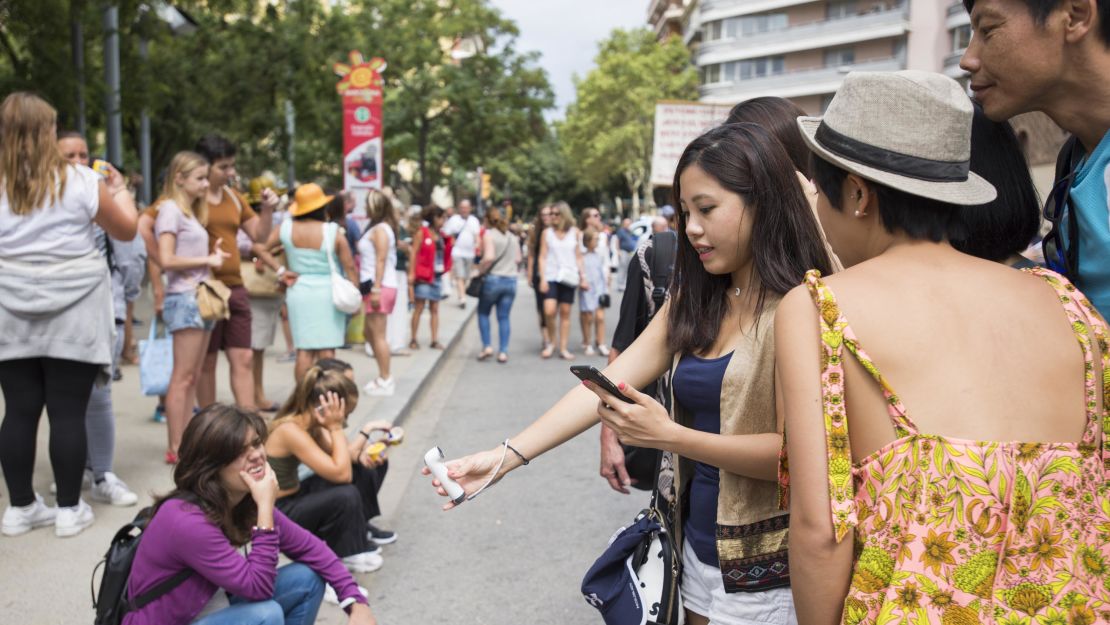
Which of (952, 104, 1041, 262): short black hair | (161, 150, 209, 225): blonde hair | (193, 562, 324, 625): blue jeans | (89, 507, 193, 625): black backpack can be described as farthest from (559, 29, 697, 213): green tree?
(952, 104, 1041, 262): short black hair

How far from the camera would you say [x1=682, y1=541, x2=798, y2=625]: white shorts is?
227 cm

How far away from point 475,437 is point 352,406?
3253 mm

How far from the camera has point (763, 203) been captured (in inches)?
93.9

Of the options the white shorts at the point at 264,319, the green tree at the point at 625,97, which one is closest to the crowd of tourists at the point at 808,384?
the white shorts at the point at 264,319

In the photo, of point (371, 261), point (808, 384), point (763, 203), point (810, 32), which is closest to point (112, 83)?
point (371, 261)

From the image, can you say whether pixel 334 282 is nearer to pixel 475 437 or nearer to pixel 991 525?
pixel 475 437

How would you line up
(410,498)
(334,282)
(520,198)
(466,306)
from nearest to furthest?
(410,498) → (334,282) → (466,306) → (520,198)

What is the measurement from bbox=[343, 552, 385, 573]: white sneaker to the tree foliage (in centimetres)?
749

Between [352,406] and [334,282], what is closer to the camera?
[352,406]

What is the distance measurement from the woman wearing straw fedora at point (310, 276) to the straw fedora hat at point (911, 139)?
6.16 m

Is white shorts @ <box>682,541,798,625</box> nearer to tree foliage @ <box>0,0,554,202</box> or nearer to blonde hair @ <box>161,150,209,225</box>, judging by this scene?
blonde hair @ <box>161,150,209,225</box>

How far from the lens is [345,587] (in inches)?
142

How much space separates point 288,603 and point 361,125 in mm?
12105

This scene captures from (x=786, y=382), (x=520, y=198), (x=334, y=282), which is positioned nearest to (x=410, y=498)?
(x=334, y=282)
